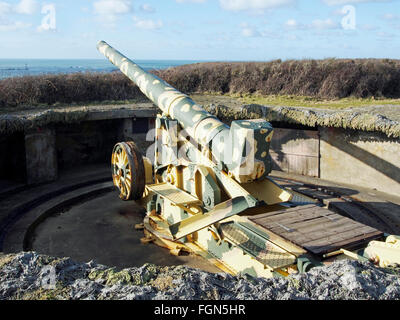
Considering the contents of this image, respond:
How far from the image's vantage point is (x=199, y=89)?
618 inches

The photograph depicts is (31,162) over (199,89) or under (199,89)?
under

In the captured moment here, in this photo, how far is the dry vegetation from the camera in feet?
40.3

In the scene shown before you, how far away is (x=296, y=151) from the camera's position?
1004 cm

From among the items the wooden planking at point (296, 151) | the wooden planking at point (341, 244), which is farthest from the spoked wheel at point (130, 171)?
the wooden planking at point (296, 151)

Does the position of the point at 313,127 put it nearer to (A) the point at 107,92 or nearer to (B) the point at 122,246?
(B) the point at 122,246

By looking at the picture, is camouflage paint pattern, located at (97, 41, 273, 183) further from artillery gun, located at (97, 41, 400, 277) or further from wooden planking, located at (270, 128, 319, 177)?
wooden planking, located at (270, 128, 319, 177)

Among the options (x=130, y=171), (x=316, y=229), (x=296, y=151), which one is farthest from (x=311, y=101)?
(x=316, y=229)

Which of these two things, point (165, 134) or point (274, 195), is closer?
point (274, 195)

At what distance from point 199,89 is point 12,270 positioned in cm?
1348

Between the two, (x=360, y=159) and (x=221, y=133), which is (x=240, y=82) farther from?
(x=221, y=133)

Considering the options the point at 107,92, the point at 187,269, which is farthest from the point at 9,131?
the point at 187,269

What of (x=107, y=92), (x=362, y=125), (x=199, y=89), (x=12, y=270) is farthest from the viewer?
(x=199, y=89)

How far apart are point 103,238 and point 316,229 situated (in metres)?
3.90

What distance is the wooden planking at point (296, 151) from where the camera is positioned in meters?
9.71
